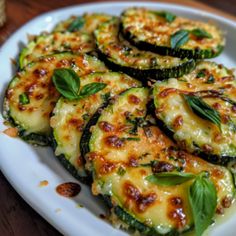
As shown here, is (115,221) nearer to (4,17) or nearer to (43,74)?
(43,74)

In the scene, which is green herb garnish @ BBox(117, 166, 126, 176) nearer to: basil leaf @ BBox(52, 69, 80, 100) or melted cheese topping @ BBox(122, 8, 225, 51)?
basil leaf @ BBox(52, 69, 80, 100)

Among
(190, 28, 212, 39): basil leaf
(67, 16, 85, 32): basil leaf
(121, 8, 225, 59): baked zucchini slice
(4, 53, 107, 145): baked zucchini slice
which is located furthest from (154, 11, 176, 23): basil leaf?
(4, 53, 107, 145): baked zucchini slice

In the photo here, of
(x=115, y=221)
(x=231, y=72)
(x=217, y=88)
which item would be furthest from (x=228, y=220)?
(x=231, y=72)

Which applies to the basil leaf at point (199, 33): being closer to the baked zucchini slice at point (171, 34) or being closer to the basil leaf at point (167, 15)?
the baked zucchini slice at point (171, 34)

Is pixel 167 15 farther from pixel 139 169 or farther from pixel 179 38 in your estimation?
pixel 139 169

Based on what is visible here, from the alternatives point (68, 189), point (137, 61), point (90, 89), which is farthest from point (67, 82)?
point (68, 189)

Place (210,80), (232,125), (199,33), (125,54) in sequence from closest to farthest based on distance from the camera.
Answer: (232,125) < (210,80) < (125,54) < (199,33)
